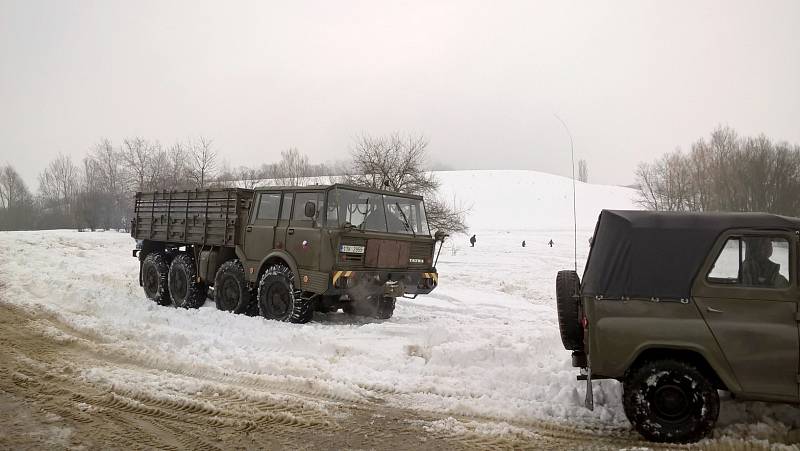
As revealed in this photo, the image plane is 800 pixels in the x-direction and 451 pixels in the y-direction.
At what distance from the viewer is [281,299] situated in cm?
970

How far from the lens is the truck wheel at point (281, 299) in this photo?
368 inches

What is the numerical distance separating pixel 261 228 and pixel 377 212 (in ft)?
7.42

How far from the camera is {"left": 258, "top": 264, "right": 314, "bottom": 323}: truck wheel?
934 centimetres

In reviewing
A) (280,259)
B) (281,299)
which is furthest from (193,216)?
(281,299)

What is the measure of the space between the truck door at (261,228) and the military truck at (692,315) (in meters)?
6.75

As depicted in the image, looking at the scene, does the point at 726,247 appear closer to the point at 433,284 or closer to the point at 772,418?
the point at 772,418

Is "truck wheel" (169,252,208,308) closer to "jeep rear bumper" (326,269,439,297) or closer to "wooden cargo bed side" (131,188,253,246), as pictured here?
"wooden cargo bed side" (131,188,253,246)

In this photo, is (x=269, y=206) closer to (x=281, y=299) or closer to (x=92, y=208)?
(x=281, y=299)

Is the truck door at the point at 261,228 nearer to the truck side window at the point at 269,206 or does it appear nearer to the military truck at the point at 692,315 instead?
the truck side window at the point at 269,206

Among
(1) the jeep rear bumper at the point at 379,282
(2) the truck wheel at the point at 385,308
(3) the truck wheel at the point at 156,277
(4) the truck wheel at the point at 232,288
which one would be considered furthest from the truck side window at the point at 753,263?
(3) the truck wheel at the point at 156,277

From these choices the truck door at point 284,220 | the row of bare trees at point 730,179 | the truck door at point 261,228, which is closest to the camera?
the truck door at point 284,220

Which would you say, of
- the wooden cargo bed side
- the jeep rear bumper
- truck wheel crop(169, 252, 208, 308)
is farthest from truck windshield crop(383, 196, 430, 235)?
truck wheel crop(169, 252, 208, 308)

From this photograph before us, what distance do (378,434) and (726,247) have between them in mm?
3272

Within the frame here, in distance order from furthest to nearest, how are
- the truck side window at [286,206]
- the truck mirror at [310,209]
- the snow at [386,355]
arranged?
the truck side window at [286,206], the truck mirror at [310,209], the snow at [386,355]
